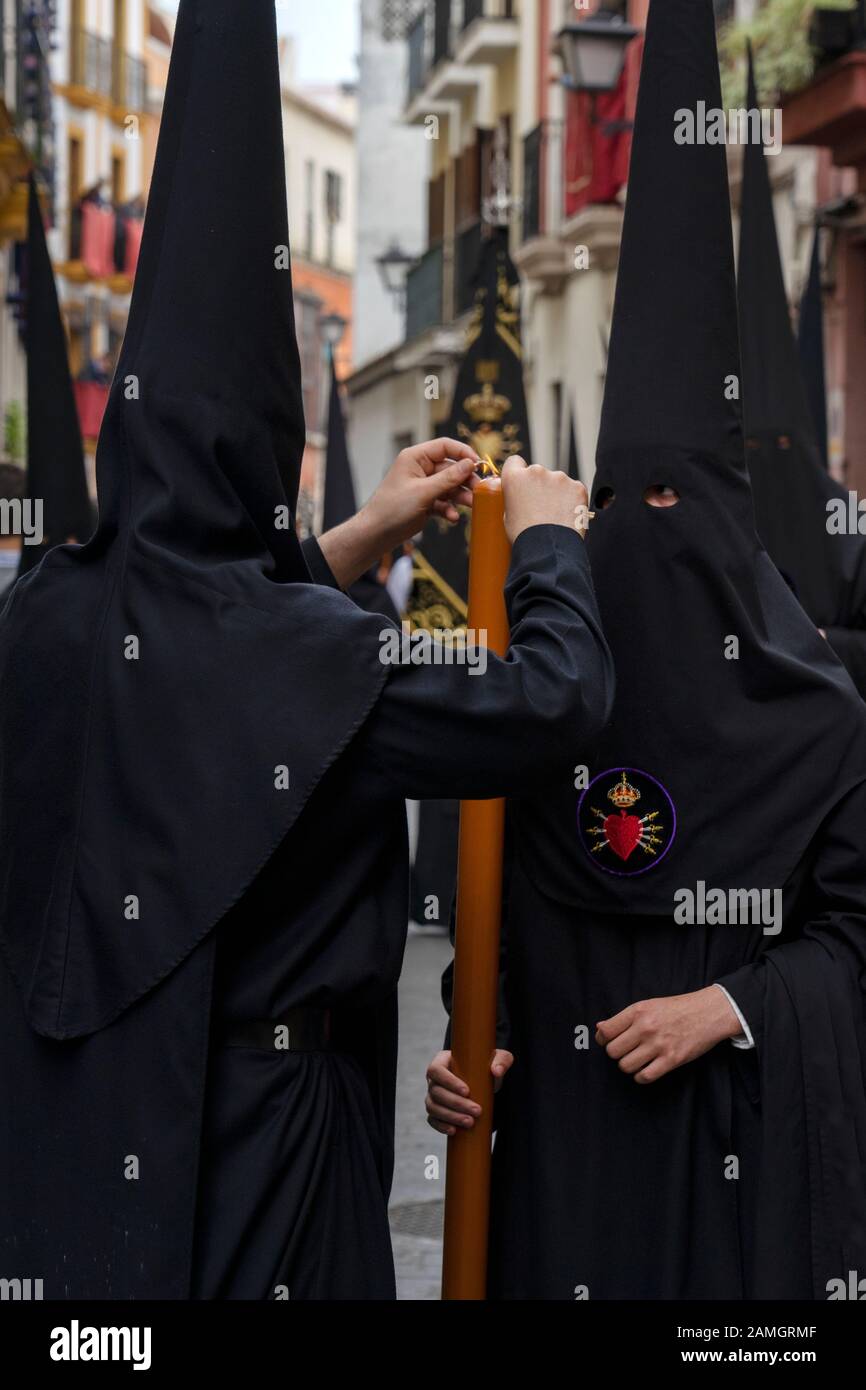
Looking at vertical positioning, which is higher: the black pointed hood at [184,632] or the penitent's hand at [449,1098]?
the black pointed hood at [184,632]

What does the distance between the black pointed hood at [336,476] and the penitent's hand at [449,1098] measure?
28.4 feet

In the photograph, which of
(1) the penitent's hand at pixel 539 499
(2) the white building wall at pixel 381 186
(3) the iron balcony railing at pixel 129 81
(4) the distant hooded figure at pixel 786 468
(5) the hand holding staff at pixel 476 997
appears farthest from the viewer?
(3) the iron balcony railing at pixel 129 81

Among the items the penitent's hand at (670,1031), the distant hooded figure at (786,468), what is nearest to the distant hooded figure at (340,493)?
the distant hooded figure at (786,468)

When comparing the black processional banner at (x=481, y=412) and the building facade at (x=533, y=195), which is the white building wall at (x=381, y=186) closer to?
the building facade at (x=533, y=195)

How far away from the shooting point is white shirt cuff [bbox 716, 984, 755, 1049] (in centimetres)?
330

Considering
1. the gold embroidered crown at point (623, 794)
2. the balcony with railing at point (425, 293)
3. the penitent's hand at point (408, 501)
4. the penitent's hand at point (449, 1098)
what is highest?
the balcony with railing at point (425, 293)

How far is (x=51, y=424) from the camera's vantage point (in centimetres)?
907

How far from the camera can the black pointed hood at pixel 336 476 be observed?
12227 millimetres

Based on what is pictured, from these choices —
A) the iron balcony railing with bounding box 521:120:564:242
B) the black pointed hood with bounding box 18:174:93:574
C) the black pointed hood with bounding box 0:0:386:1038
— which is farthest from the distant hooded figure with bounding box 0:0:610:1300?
the iron balcony railing with bounding box 521:120:564:242

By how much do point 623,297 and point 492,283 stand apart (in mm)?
6726

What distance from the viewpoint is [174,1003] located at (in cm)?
263

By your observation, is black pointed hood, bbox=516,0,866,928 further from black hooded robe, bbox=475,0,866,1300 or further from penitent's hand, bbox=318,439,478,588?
penitent's hand, bbox=318,439,478,588

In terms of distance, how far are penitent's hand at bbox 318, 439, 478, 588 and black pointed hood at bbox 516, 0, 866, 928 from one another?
275 millimetres
